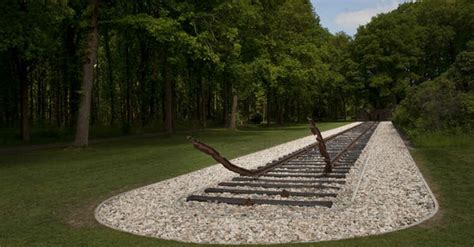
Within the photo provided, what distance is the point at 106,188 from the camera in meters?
10.2

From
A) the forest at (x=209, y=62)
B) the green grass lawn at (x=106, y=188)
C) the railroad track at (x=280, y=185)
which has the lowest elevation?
the green grass lawn at (x=106, y=188)

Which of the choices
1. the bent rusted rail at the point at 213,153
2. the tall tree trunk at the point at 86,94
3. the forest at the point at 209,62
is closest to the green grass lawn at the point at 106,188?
A: the tall tree trunk at the point at 86,94

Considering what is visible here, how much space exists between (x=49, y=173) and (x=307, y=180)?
23.3 feet

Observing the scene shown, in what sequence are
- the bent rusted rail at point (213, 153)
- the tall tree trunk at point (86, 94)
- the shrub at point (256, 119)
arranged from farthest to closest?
the shrub at point (256, 119) < the tall tree trunk at point (86, 94) < the bent rusted rail at point (213, 153)

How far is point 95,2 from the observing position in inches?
837

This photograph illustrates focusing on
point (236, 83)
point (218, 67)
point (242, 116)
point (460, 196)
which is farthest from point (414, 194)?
point (242, 116)

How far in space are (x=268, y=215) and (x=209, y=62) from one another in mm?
18345

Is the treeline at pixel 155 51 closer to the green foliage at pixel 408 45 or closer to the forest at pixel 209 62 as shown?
the forest at pixel 209 62

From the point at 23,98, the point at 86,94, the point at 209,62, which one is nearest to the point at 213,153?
the point at 86,94

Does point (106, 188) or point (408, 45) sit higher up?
point (408, 45)

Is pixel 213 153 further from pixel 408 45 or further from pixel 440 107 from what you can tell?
pixel 408 45

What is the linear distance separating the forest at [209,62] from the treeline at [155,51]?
9 centimetres

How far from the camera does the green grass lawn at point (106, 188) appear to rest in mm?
5998

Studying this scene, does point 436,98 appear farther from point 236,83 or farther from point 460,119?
point 236,83
